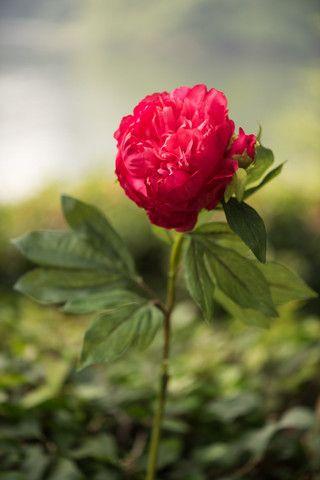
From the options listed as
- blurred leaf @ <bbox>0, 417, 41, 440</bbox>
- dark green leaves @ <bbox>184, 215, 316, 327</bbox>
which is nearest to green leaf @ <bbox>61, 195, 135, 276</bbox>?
dark green leaves @ <bbox>184, 215, 316, 327</bbox>

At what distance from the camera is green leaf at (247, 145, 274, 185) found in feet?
2.25

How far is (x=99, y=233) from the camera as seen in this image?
2.80 feet

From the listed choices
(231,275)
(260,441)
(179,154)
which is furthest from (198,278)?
(260,441)

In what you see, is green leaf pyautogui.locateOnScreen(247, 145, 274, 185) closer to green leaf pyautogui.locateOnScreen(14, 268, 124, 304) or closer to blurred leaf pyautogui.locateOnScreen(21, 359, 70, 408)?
green leaf pyautogui.locateOnScreen(14, 268, 124, 304)

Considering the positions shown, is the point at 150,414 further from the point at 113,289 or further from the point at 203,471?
→ the point at 113,289

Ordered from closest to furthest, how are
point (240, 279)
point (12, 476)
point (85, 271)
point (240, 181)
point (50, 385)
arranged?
point (240, 181), point (240, 279), point (85, 271), point (12, 476), point (50, 385)

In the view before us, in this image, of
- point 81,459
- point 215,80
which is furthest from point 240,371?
point 215,80

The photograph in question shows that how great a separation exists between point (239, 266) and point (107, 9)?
8.65 meters

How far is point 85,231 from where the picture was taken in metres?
0.85

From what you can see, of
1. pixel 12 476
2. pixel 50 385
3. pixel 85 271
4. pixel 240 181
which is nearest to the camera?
pixel 240 181

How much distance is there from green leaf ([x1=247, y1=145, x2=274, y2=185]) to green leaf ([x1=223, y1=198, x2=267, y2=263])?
50 millimetres

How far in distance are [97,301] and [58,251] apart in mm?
79

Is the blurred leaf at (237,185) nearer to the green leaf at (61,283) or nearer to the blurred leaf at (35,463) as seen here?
the green leaf at (61,283)

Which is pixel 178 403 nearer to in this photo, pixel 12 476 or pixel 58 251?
pixel 12 476
